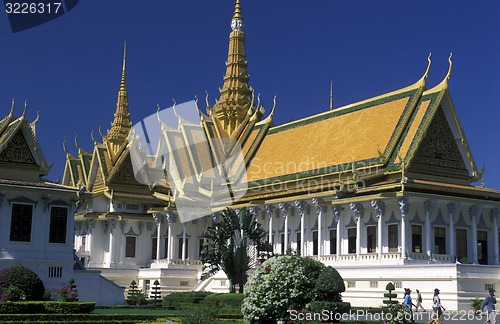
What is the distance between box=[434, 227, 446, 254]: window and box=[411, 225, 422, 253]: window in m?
0.78

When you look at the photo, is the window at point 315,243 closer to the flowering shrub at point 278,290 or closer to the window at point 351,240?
the window at point 351,240

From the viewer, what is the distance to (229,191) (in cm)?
4166

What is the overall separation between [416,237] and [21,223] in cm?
1618

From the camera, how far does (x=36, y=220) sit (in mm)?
28594

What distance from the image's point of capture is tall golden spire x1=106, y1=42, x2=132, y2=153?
53031 millimetres

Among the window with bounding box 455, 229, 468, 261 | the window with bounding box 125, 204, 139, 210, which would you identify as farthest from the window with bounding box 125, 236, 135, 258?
the window with bounding box 455, 229, 468, 261

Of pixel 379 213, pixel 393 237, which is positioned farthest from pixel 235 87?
pixel 393 237

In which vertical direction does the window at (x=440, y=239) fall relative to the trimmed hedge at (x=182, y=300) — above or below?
above

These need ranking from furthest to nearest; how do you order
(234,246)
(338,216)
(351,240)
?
(351,240)
(338,216)
(234,246)

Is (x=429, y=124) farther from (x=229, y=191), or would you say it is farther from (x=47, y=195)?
(x=47, y=195)

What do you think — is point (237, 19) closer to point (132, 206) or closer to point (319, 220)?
point (132, 206)

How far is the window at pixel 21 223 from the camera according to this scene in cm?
2805

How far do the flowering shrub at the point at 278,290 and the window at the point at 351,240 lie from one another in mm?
16835

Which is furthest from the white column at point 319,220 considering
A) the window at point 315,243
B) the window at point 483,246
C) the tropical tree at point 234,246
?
the window at point 483,246
